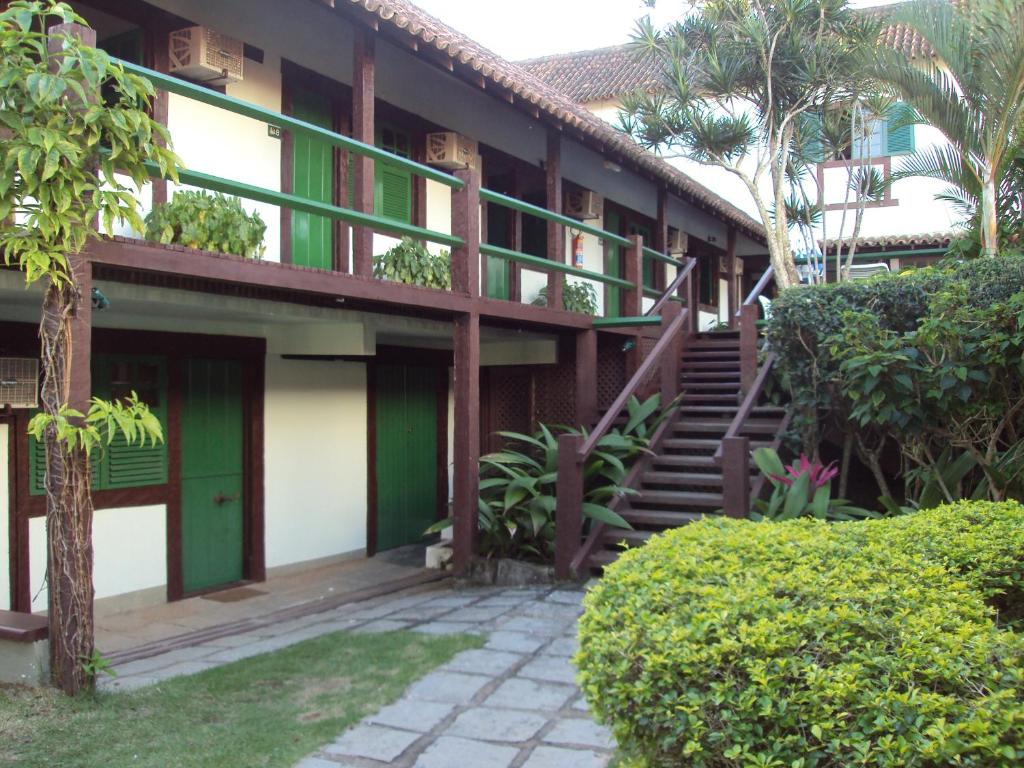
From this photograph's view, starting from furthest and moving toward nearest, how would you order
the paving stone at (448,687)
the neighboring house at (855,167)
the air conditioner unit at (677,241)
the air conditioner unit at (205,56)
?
the neighboring house at (855,167) → the air conditioner unit at (677,241) → the air conditioner unit at (205,56) → the paving stone at (448,687)

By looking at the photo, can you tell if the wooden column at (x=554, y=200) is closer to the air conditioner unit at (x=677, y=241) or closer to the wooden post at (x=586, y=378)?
the wooden post at (x=586, y=378)

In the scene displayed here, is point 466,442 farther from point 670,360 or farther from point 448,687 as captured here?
point 448,687

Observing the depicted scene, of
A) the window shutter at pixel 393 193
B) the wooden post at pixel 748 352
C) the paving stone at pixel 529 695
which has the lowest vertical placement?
the paving stone at pixel 529 695

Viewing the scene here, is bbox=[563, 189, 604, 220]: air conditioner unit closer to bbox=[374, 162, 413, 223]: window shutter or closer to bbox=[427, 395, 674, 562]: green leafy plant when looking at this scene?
bbox=[374, 162, 413, 223]: window shutter

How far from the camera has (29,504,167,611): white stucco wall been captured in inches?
268

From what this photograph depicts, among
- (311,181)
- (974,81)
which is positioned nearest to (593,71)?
(974,81)

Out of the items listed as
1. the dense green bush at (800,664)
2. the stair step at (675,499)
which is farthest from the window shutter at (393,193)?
the dense green bush at (800,664)

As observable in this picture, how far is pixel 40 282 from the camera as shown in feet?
17.9

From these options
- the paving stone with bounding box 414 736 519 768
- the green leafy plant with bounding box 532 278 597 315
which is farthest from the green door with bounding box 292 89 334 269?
the paving stone with bounding box 414 736 519 768

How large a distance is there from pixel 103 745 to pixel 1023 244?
9657 millimetres

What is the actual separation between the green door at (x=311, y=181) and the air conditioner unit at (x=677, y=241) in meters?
7.98

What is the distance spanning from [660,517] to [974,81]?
16.1 feet

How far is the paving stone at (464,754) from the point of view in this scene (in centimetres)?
399

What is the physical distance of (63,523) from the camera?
4660 millimetres
